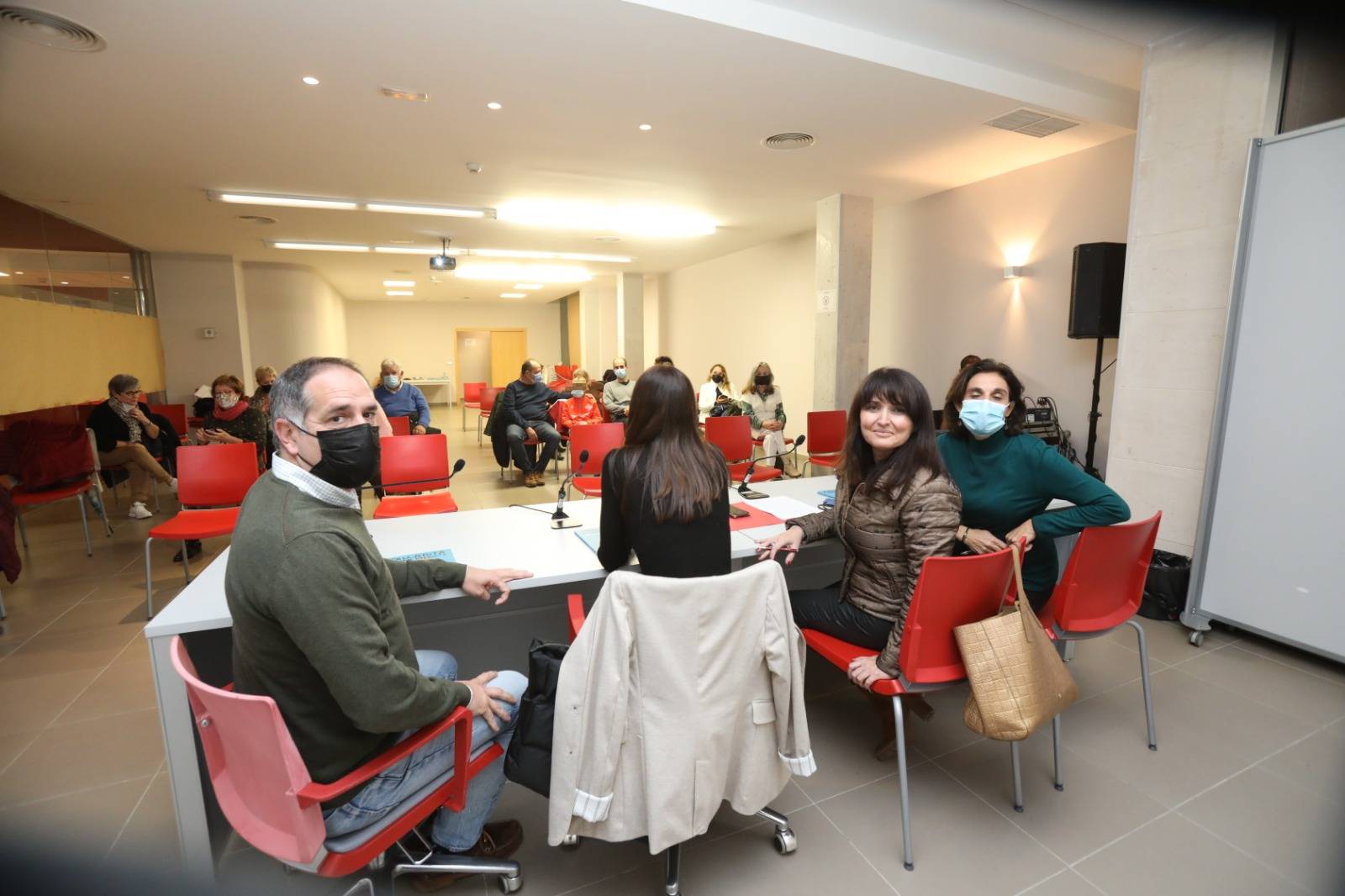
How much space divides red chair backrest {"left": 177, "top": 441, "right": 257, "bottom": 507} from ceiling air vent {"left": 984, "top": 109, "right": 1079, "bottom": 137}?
5.07 m

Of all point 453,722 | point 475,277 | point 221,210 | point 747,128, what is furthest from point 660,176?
point 475,277

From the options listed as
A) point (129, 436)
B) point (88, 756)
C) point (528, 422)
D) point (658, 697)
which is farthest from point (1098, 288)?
point (129, 436)

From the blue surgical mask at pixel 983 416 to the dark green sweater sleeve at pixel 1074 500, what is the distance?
21 centimetres

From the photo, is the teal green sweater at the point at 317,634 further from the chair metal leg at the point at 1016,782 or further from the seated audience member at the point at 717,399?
the seated audience member at the point at 717,399

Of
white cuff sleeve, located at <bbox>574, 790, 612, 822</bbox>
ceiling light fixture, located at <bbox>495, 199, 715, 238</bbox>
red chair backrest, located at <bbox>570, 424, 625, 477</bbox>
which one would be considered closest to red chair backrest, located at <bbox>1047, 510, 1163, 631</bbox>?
white cuff sleeve, located at <bbox>574, 790, 612, 822</bbox>

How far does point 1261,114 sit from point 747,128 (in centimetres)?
266

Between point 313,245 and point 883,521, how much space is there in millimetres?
8335

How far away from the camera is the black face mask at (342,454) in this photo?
1.50 metres

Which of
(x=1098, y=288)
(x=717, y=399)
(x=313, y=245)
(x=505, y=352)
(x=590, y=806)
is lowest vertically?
(x=590, y=806)

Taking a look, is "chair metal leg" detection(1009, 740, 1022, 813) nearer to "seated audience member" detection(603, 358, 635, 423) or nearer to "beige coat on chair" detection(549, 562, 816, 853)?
"beige coat on chair" detection(549, 562, 816, 853)

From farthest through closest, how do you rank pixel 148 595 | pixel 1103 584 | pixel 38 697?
1. pixel 148 595
2. pixel 38 697
3. pixel 1103 584

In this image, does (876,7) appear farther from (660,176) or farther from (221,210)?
(221,210)

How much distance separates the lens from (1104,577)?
230 centimetres

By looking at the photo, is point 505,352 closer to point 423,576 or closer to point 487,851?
point 423,576
